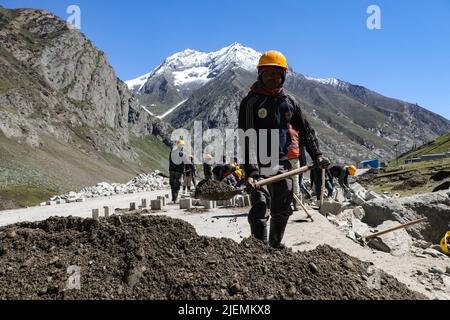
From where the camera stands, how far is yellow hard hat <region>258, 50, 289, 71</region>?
19.0ft

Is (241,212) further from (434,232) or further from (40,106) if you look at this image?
(40,106)

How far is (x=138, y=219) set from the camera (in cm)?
646

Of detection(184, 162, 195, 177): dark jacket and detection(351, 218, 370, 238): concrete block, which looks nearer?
detection(351, 218, 370, 238): concrete block

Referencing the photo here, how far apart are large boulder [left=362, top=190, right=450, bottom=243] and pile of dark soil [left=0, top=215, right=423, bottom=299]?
6362 mm

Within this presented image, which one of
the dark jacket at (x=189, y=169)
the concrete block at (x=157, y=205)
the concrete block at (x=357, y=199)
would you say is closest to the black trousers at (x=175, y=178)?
the concrete block at (x=157, y=205)

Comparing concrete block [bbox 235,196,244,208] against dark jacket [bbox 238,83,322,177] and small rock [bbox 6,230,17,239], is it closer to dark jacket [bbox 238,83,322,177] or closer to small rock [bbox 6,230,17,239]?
dark jacket [bbox 238,83,322,177]

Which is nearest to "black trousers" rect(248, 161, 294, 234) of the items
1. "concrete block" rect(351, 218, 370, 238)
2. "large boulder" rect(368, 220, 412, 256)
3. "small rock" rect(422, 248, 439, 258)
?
"large boulder" rect(368, 220, 412, 256)

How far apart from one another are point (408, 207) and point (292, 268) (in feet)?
26.8

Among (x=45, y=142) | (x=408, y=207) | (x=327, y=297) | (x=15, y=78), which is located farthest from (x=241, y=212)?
(x=15, y=78)

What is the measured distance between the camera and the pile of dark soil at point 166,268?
442 centimetres

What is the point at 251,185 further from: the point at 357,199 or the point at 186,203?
the point at 357,199

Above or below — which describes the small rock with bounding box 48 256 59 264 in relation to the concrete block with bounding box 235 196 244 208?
above

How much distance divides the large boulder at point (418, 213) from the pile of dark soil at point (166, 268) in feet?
20.9

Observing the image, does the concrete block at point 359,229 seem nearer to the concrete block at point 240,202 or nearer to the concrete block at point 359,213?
the concrete block at point 359,213
